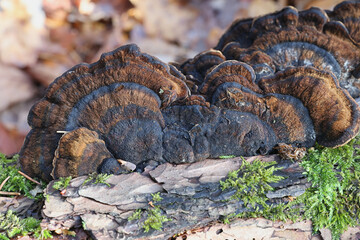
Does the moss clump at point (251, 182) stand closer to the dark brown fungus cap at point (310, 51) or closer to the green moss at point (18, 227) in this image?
the dark brown fungus cap at point (310, 51)

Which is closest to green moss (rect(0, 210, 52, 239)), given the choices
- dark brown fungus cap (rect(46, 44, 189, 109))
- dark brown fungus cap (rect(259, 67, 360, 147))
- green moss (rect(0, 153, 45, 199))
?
green moss (rect(0, 153, 45, 199))

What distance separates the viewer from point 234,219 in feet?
5.67

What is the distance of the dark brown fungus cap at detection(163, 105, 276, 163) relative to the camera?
1739mm

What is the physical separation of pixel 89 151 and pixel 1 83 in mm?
3432

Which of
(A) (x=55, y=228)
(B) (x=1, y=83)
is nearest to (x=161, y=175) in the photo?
(A) (x=55, y=228)

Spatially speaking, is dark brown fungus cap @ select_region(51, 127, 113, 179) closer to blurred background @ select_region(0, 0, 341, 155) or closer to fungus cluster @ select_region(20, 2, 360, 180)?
fungus cluster @ select_region(20, 2, 360, 180)

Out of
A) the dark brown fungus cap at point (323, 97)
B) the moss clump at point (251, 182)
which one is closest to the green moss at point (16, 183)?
the moss clump at point (251, 182)

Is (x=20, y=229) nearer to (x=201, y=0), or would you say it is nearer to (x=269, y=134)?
(x=269, y=134)

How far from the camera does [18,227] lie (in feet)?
5.35

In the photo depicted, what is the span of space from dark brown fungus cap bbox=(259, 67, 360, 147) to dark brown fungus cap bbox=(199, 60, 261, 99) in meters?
0.09

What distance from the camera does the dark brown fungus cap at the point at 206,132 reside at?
5.71ft

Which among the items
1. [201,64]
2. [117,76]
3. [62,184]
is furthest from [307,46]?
[62,184]

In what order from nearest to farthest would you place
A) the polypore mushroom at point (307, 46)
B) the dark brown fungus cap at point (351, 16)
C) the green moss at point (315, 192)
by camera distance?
the green moss at point (315, 192) < the polypore mushroom at point (307, 46) < the dark brown fungus cap at point (351, 16)

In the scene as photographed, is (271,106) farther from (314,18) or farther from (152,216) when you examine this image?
(152,216)
